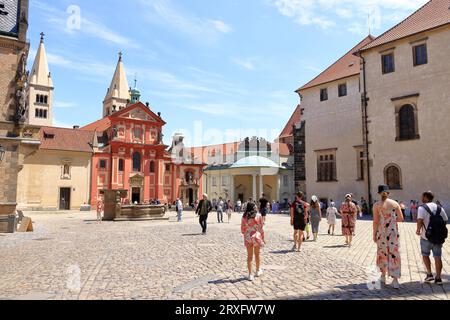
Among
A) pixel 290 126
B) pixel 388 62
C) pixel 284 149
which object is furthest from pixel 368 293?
pixel 290 126

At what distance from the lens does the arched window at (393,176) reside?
26250mm

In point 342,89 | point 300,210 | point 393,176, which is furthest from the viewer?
point 342,89

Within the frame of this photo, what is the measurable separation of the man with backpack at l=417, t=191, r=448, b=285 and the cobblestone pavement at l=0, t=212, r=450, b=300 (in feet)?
1.18

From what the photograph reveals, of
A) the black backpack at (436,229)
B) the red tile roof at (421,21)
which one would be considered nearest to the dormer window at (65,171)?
the red tile roof at (421,21)

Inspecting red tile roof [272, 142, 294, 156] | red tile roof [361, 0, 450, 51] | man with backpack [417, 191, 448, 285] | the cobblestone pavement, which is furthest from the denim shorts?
red tile roof [272, 142, 294, 156]

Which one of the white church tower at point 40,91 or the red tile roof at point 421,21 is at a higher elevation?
the white church tower at point 40,91

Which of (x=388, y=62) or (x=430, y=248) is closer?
(x=430, y=248)

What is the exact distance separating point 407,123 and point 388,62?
16.8 ft

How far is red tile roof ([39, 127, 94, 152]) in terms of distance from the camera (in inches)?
1788

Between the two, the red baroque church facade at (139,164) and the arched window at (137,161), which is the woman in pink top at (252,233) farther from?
the arched window at (137,161)

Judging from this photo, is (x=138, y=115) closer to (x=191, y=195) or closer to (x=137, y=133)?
(x=137, y=133)

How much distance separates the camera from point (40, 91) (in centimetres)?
7250

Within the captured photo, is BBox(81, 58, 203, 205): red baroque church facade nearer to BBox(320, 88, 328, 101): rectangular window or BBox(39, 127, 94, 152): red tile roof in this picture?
BBox(39, 127, 94, 152): red tile roof
